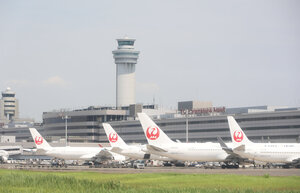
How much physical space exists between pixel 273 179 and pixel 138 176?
19613 mm

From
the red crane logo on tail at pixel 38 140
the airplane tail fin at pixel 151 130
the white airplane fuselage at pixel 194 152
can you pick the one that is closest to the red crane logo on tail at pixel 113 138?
the red crane logo on tail at pixel 38 140

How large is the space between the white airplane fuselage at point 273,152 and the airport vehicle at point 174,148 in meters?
5.84

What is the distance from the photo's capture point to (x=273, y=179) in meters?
79.9

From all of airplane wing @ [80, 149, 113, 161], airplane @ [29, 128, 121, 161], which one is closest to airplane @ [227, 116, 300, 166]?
airplane wing @ [80, 149, 113, 161]

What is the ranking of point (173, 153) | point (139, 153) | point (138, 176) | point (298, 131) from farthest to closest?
1. point (298, 131)
2. point (139, 153)
3. point (173, 153)
4. point (138, 176)

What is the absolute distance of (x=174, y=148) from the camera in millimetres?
121562

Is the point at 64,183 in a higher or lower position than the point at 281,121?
lower

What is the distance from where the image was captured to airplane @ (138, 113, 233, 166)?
4729 inches

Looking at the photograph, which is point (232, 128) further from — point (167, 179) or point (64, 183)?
point (64, 183)

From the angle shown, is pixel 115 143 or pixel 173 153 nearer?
pixel 173 153

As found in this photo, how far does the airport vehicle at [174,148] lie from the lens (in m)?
120

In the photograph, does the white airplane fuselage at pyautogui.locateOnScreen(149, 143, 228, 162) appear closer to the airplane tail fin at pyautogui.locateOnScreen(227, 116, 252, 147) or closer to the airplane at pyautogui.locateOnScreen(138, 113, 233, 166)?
the airplane at pyautogui.locateOnScreen(138, 113, 233, 166)

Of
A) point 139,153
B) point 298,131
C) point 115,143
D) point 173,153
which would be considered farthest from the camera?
point 298,131

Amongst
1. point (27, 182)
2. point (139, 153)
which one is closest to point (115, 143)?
point (139, 153)
